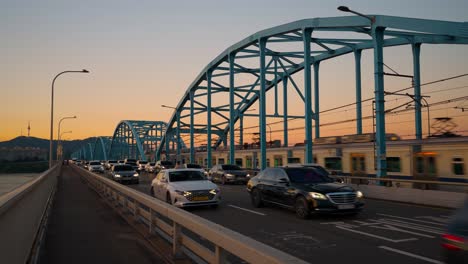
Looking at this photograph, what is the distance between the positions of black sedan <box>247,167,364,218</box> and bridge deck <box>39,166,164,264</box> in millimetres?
5014

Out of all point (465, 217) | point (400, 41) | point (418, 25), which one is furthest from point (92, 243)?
point (400, 41)

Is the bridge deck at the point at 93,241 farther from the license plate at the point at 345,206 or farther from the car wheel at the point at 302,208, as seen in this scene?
the license plate at the point at 345,206

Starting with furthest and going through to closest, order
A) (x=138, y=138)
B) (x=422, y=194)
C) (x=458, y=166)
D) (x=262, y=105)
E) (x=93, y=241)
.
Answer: (x=138, y=138)
(x=262, y=105)
(x=458, y=166)
(x=422, y=194)
(x=93, y=241)

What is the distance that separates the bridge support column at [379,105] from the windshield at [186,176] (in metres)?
10.3

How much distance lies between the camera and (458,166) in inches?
750

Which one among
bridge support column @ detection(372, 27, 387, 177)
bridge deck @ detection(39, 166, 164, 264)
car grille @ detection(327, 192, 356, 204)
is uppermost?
bridge support column @ detection(372, 27, 387, 177)

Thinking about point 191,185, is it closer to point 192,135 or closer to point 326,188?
point 326,188

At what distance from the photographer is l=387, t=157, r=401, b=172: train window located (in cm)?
2310

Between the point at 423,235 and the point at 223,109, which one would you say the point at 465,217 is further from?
the point at 223,109

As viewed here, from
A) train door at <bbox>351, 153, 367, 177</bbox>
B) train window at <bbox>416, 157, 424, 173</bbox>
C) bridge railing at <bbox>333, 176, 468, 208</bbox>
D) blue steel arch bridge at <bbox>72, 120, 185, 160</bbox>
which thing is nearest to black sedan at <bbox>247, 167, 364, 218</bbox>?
bridge railing at <bbox>333, 176, 468, 208</bbox>

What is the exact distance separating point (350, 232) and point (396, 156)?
49.2 feet

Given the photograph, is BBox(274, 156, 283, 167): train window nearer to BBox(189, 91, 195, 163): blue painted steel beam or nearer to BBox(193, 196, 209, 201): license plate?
BBox(193, 196, 209, 201): license plate

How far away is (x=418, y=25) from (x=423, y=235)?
18724 millimetres

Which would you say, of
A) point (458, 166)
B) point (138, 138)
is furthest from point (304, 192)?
point (138, 138)
